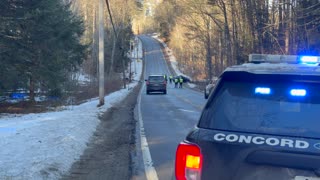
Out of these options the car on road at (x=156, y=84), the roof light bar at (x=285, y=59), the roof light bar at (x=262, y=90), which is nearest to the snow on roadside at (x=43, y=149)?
the roof light bar at (x=285, y=59)

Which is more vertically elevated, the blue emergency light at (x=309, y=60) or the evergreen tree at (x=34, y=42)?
the evergreen tree at (x=34, y=42)

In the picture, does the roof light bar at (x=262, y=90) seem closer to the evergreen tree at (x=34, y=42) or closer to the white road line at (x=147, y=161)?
the white road line at (x=147, y=161)

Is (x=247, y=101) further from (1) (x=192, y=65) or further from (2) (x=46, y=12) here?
(1) (x=192, y=65)

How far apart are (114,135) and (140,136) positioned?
3.23 ft

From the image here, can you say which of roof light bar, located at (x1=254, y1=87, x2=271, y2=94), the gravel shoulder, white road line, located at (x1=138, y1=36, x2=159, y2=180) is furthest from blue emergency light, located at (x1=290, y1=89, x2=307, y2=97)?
the gravel shoulder

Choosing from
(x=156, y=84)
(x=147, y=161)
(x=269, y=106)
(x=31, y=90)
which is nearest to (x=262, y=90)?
(x=269, y=106)

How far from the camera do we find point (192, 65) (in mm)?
104125

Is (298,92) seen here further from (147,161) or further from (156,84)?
(156,84)

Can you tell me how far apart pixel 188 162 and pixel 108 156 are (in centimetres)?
735

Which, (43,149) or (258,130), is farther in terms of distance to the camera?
(43,149)

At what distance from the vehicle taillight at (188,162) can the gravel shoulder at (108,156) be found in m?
4.75

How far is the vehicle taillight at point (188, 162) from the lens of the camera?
3.53 meters

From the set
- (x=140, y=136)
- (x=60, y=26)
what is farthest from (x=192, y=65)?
(x=140, y=136)

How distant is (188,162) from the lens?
358 cm
